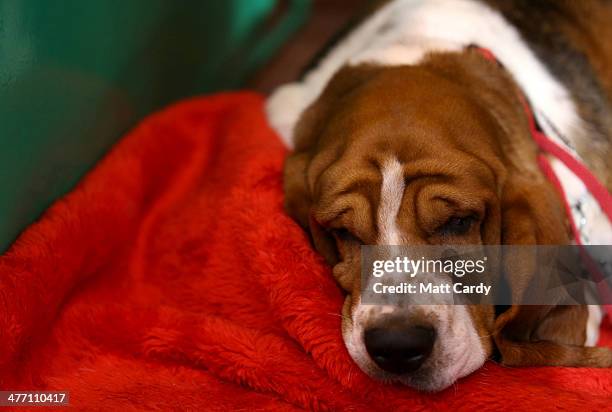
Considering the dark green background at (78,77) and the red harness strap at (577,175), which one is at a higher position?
the dark green background at (78,77)

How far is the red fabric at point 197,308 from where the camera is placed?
2014 mm

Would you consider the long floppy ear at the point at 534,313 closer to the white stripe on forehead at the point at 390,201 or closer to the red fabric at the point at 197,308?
the red fabric at the point at 197,308

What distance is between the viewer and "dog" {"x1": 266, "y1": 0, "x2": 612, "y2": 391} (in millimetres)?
1933

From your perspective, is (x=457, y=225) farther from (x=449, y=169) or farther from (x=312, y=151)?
(x=312, y=151)

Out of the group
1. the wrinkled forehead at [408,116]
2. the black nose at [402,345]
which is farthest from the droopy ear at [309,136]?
the black nose at [402,345]

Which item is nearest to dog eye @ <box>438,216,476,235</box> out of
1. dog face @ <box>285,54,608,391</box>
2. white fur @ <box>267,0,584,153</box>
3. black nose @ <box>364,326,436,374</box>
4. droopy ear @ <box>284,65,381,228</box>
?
dog face @ <box>285,54,608,391</box>

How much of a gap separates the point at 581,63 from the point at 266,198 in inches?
48.5

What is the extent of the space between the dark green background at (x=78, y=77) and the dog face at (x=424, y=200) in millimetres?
944

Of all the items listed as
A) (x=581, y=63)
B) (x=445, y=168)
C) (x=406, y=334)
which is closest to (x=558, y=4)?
(x=581, y=63)

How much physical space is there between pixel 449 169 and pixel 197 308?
0.95 m

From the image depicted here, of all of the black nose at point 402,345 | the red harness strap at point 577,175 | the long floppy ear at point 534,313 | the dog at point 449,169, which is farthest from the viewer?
the red harness strap at point 577,175

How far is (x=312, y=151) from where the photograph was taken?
2363mm

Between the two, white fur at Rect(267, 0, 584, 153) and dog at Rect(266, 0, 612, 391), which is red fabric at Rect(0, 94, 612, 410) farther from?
white fur at Rect(267, 0, 584, 153)

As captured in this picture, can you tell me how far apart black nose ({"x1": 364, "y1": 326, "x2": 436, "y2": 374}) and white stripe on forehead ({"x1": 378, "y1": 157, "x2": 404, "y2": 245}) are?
25cm
